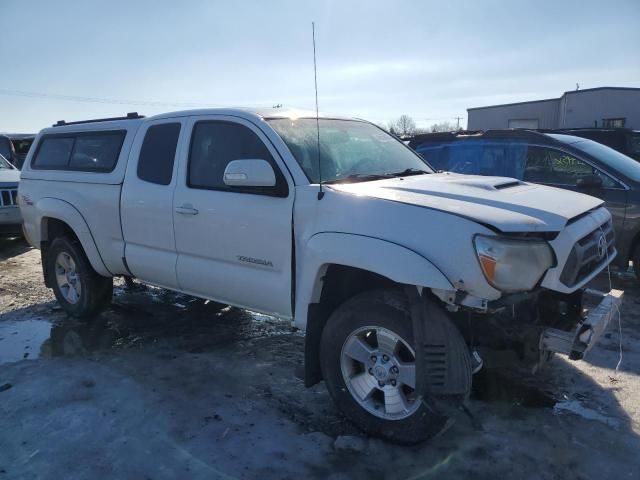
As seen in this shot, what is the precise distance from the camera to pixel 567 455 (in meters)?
3.05

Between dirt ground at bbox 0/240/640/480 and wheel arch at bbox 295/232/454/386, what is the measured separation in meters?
0.33

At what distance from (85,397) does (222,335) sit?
4.86 ft

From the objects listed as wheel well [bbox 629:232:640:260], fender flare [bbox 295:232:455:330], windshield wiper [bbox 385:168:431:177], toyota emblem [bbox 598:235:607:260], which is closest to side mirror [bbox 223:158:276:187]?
fender flare [bbox 295:232:455:330]

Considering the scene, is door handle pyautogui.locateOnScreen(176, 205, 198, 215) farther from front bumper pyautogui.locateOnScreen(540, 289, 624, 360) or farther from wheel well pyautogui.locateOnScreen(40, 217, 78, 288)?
front bumper pyautogui.locateOnScreen(540, 289, 624, 360)

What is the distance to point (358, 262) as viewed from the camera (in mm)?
3016

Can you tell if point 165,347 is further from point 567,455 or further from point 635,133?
point 635,133

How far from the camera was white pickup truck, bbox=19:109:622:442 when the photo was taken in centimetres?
284

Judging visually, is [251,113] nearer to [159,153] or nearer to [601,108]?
[159,153]

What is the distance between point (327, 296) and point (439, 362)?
89cm

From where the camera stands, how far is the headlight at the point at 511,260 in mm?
2707

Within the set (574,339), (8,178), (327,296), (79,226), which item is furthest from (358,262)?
(8,178)

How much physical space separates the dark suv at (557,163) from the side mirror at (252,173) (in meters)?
4.03

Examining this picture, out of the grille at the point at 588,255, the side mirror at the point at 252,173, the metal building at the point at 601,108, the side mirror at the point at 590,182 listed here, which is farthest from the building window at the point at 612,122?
the side mirror at the point at 252,173

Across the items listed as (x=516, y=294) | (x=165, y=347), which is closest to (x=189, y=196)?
(x=165, y=347)
